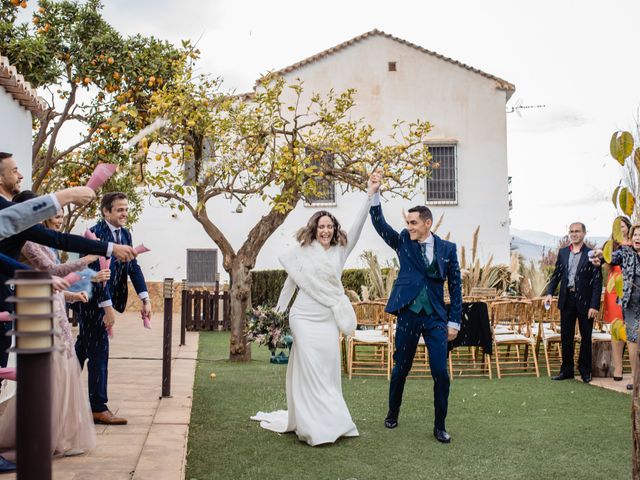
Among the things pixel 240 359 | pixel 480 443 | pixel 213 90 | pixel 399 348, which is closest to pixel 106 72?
pixel 213 90

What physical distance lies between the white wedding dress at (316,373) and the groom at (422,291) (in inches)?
18.4

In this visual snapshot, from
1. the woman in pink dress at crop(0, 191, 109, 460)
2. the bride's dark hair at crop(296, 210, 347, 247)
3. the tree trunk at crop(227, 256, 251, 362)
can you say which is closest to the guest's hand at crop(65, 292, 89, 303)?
the woman in pink dress at crop(0, 191, 109, 460)

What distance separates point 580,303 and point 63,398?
693 cm

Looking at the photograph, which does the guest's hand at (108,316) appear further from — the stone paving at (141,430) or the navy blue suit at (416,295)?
the navy blue suit at (416,295)

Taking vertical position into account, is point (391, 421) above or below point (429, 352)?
below

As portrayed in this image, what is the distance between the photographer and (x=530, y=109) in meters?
25.8

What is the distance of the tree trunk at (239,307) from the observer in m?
12.1

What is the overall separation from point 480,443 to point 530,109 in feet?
70.6

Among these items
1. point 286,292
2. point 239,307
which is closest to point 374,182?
point 286,292

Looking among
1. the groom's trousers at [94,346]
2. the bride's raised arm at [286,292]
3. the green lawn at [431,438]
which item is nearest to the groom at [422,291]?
the green lawn at [431,438]

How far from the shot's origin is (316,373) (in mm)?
6250

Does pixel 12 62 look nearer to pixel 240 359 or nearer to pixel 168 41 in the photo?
pixel 168 41

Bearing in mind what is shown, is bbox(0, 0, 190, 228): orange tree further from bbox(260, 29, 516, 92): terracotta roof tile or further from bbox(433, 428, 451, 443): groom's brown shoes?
bbox(260, 29, 516, 92): terracotta roof tile

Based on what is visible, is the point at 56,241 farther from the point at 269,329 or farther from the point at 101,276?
the point at 269,329
